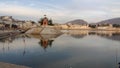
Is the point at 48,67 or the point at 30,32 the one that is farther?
the point at 30,32

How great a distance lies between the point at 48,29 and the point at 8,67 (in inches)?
4163

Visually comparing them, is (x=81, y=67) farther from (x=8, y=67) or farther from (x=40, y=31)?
(x=40, y=31)

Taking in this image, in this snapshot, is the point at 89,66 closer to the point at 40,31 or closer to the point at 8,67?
the point at 8,67

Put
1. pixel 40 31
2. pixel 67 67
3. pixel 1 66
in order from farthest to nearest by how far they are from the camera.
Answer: pixel 40 31
pixel 67 67
pixel 1 66

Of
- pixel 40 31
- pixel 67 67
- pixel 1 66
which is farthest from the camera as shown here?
pixel 40 31

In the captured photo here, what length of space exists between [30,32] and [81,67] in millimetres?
102256

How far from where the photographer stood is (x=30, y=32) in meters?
130

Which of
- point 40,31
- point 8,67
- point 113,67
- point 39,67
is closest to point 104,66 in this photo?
point 113,67

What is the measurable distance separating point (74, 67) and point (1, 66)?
32.8 ft

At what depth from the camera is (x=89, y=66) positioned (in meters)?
30.4

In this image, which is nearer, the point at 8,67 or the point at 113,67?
the point at 8,67

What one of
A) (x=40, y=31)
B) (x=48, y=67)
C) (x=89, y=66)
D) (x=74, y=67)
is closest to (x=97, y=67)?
(x=89, y=66)

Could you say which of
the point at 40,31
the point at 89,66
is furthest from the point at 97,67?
the point at 40,31

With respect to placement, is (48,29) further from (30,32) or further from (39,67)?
(39,67)
